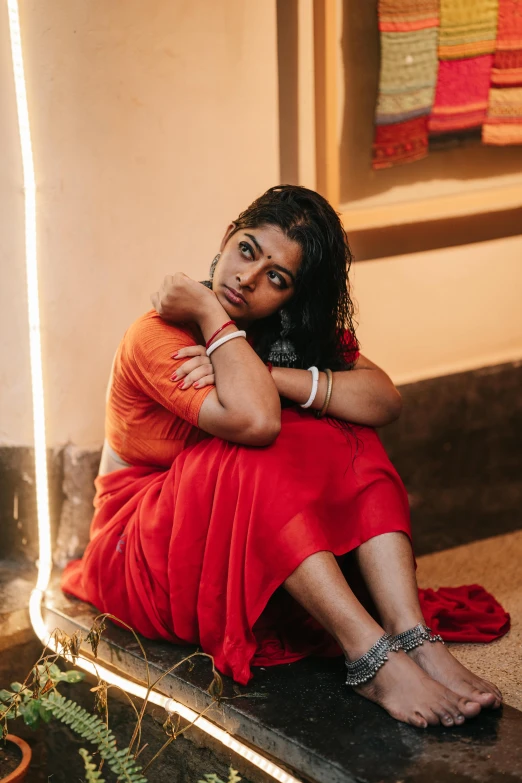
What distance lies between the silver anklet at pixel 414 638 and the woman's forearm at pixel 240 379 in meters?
0.56

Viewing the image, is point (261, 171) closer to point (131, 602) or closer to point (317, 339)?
point (317, 339)

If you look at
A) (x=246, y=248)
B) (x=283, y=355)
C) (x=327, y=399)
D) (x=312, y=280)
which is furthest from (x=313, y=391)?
(x=246, y=248)

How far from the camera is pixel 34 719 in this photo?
2121 millimetres

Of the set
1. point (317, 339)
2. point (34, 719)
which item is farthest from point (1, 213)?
point (34, 719)

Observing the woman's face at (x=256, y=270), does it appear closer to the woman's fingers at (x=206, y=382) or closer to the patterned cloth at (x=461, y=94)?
the woman's fingers at (x=206, y=382)

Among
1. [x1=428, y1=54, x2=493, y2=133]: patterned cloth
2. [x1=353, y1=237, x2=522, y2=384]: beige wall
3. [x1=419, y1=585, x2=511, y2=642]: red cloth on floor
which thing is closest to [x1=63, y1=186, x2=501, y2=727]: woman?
[x1=419, y1=585, x2=511, y2=642]: red cloth on floor

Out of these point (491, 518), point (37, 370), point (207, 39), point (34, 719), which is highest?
point (207, 39)

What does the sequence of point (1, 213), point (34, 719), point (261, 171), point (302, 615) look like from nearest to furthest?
point (34, 719) → point (302, 615) → point (1, 213) → point (261, 171)

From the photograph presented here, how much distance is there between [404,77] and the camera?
122 inches

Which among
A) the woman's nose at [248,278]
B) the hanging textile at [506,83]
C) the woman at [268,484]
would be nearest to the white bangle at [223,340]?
the woman at [268,484]

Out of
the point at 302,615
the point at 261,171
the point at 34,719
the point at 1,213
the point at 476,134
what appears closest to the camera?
the point at 34,719

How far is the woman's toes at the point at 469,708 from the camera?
6.66 ft

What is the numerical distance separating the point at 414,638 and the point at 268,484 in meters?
0.49

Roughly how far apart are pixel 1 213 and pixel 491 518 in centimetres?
220
